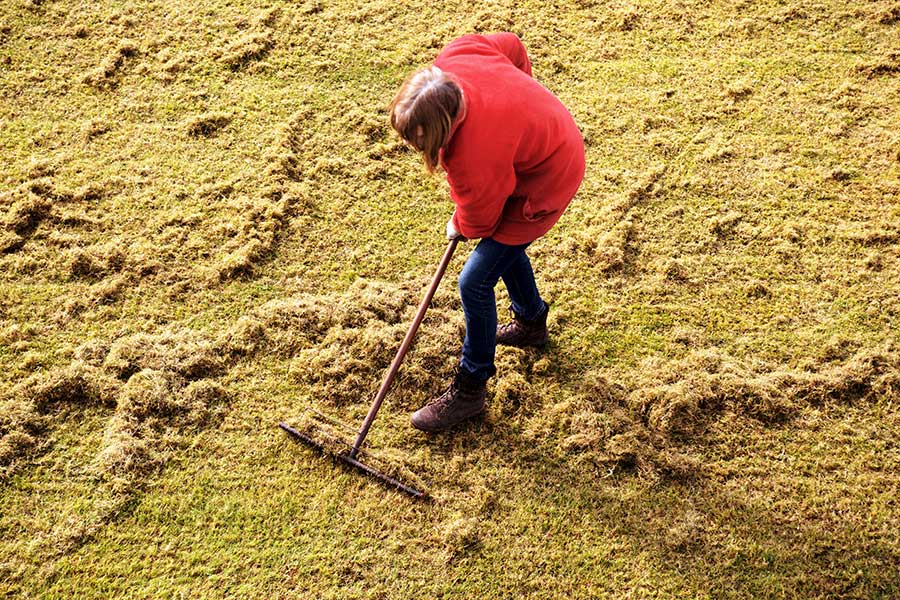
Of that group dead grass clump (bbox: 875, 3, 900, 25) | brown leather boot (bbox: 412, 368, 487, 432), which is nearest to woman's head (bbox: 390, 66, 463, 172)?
brown leather boot (bbox: 412, 368, 487, 432)

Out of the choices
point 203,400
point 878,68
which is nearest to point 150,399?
point 203,400

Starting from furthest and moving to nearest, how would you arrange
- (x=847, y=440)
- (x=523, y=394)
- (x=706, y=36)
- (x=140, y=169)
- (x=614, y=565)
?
(x=706, y=36), (x=140, y=169), (x=523, y=394), (x=847, y=440), (x=614, y=565)

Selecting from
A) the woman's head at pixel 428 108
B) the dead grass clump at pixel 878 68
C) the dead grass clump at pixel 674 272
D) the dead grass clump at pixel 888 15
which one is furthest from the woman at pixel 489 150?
the dead grass clump at pixel 888 15

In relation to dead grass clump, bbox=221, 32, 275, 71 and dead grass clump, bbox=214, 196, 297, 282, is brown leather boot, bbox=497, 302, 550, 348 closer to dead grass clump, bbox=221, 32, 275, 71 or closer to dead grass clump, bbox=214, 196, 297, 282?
dead grass clump, bbox=214, 196, 297, 282

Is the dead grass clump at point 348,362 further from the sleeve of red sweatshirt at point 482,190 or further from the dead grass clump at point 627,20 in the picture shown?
the dead grass clump at point 627,20

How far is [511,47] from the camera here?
108 inches

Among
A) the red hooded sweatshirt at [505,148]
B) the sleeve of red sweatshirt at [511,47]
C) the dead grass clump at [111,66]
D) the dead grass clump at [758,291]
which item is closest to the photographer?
the red hooded sweatshirt at [505,148]

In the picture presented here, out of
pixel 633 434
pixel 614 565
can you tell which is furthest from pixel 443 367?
pixel 614 565

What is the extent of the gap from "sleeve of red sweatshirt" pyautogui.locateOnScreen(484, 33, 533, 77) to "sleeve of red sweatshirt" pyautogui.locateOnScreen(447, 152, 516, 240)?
1.71 feet

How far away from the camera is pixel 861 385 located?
3320mm

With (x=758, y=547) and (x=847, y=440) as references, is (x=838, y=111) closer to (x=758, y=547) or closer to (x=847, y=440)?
(x=847, y=440)

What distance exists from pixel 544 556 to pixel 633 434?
0.73 metres

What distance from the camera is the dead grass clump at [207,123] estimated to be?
4.61 metres

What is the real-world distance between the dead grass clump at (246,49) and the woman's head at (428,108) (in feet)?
10.9
